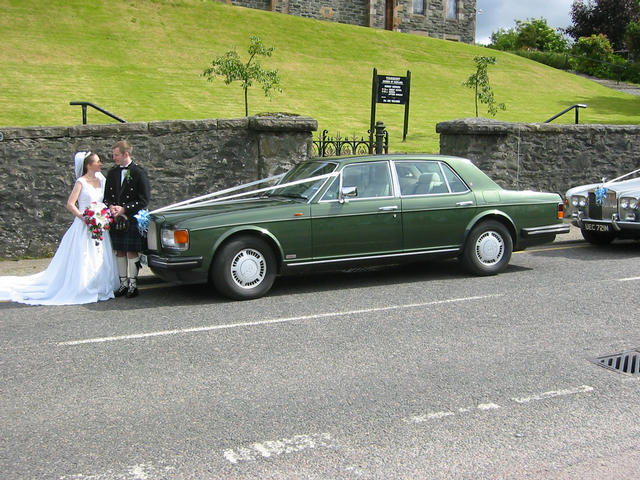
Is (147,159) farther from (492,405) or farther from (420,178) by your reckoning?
(492,405)

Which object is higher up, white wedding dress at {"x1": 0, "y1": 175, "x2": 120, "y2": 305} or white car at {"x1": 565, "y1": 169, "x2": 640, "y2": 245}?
white car at {"x1": 565, "y1": 169, "x2": 640, "y2": 245}

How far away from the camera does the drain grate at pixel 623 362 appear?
17.4 ft

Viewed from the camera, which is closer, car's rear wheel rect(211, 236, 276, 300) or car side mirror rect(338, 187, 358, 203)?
car's rear wheel rect(211, 236, 276, 300)

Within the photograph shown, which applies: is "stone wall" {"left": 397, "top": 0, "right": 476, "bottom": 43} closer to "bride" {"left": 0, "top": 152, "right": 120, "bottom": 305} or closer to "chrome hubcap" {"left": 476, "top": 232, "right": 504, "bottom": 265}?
"chrome hubcap" {"left": 476, "top": 232, "right": 504, "bottom": 265}

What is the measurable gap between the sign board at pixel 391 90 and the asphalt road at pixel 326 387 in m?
10.6

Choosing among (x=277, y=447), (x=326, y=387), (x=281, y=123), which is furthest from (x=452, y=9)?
(x=277, y=447)

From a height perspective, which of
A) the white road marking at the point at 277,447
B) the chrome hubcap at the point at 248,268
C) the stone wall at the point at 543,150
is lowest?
the white road marking at the point at 277,447

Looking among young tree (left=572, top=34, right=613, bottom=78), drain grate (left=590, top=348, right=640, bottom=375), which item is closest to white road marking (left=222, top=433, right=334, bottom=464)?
drain grate (left=590, top=348, right=640, bottom=375)

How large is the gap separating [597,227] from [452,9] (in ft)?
161

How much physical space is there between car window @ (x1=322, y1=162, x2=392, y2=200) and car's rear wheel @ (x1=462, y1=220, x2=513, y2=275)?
1.30 m

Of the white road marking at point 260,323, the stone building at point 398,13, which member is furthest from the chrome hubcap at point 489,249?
the stone building at point 398,13

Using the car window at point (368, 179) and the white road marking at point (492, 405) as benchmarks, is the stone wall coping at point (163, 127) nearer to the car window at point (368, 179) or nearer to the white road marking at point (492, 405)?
the car window at point (368, 179)

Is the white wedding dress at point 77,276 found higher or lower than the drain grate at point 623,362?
higher

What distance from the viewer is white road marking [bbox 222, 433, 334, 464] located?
3869 millimetres
